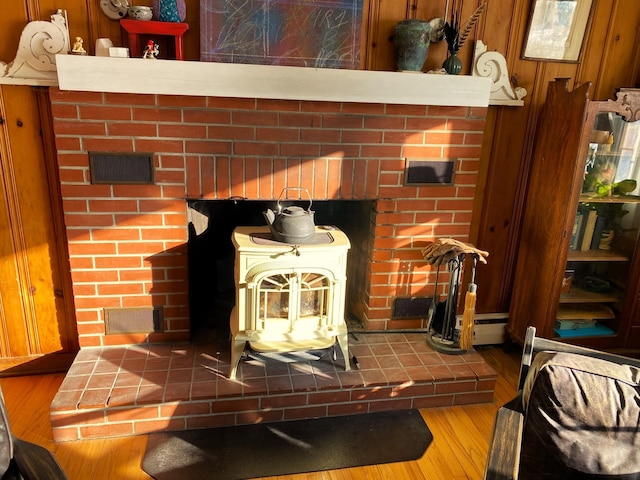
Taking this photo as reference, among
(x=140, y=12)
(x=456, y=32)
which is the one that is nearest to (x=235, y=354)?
(x=140, y=12)

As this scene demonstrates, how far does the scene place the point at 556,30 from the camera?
8.13 ft

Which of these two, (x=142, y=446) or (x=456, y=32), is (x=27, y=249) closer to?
(x=142, y=446)

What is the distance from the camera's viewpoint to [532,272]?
2684mm

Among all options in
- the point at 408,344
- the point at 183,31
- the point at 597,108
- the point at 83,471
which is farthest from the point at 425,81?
the point at 83,471

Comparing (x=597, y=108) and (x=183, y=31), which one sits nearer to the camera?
(x=183, y=31)

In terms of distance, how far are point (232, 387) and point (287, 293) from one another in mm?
475

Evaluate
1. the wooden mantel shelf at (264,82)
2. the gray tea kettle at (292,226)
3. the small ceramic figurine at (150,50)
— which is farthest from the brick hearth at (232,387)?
the small ceramic figurine at (150,50)

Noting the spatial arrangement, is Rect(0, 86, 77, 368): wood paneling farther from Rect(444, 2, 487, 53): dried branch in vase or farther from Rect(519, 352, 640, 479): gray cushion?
Rect(519, 352, 640, 479): gray cushion

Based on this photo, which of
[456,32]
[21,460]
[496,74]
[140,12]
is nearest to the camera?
[21,460]

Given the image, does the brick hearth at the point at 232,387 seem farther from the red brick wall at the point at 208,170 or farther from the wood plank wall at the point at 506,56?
the wood plank wall at the point at 506,56

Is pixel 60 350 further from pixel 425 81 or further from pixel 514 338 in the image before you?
pixel 514 338

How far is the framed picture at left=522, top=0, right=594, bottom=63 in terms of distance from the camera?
244 centimetres

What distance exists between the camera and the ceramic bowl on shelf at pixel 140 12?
1997mm

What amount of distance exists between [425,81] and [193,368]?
1708 mm
